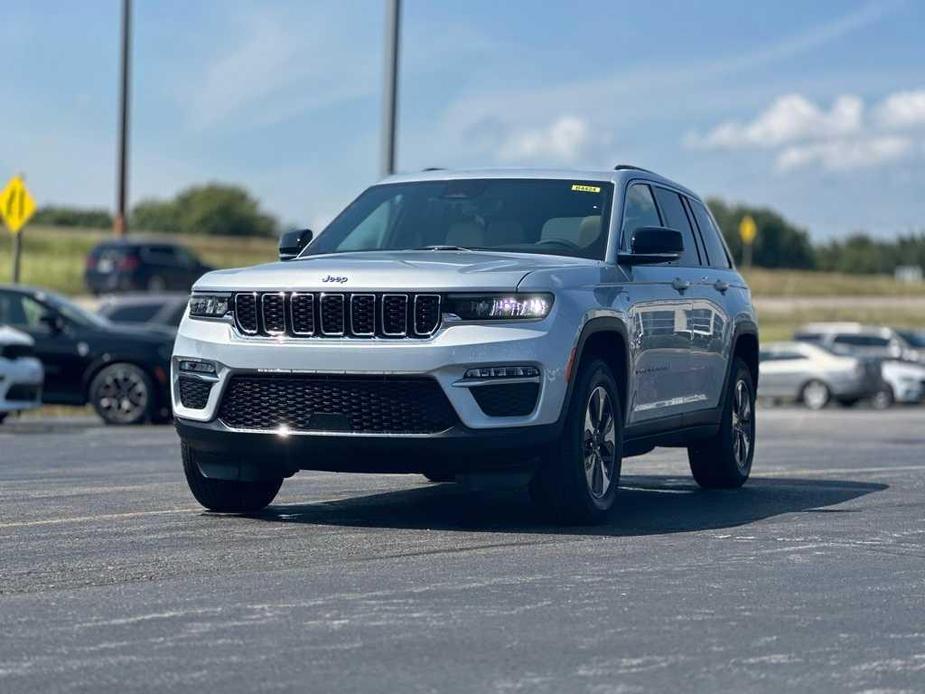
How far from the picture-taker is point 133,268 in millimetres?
44719

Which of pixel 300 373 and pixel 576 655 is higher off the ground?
pixel 300 373

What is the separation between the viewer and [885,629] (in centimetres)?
642

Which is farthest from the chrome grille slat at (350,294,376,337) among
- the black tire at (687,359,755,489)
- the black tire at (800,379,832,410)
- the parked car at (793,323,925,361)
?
the parked car at (793,323,925,361)

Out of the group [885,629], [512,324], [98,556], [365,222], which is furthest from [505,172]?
[885,629]

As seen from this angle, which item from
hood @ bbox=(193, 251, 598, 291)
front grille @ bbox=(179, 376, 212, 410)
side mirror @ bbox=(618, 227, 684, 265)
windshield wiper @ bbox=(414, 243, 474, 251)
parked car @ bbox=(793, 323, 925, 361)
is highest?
side mirror @ bbox=(618, 227, 684, 265)

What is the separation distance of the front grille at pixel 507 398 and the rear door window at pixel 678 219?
2.66 meters

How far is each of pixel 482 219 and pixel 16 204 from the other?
58.1 ft

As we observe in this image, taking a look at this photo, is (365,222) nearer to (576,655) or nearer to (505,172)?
(505,172)

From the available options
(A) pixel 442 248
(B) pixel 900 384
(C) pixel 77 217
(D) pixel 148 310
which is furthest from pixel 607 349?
(C) pixel 77 217

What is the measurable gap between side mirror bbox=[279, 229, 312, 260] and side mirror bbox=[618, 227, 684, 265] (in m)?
1.94

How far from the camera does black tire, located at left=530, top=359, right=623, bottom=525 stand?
348 inches

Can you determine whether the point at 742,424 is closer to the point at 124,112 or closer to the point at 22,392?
the point at 22,392

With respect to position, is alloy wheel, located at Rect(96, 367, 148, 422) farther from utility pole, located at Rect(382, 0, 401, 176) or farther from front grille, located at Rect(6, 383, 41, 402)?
utility pole, located at Rect(382, 0, 401, 176)

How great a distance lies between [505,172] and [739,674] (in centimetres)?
541
